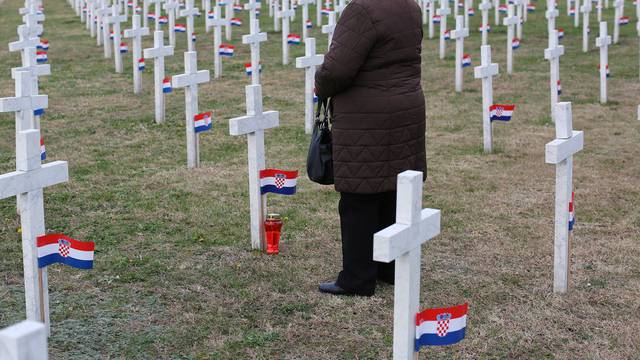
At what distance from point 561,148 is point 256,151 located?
1.94 metres

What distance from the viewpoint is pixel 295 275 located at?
5828 mm

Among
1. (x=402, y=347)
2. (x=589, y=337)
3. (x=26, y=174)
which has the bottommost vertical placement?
(x=589, y=337)

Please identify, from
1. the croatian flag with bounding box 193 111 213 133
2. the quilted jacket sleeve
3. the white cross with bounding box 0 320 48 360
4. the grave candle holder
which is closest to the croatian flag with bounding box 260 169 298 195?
the grave candle holder

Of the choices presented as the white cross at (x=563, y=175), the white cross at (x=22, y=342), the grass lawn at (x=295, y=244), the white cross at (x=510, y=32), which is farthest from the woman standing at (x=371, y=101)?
the white cross at (x=510, y=32)

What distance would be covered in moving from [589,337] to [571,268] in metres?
1.09

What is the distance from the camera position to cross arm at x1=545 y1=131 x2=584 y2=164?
513 cm

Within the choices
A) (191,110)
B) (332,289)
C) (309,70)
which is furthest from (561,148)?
(309,70)

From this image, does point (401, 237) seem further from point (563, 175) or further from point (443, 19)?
point (443, 19)

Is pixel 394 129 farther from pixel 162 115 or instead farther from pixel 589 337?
pixel 162 115

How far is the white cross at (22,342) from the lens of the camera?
2.16m

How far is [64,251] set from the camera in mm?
4551

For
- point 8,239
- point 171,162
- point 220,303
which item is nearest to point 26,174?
point 220,303

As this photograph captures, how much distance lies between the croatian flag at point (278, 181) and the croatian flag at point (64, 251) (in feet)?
6.01

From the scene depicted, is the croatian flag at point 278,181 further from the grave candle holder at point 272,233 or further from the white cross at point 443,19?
the white cross at point 443,19
